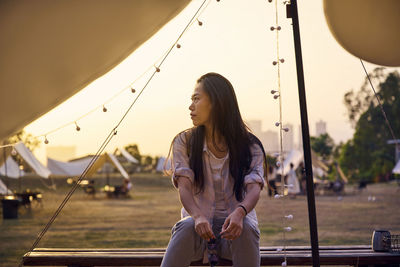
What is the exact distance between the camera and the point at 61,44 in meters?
3.65

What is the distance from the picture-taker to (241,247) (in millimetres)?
2748

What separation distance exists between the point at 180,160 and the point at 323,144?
5284cm

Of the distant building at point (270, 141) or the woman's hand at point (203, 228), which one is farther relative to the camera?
the distant building at point (270, 141)

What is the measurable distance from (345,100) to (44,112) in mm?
45225

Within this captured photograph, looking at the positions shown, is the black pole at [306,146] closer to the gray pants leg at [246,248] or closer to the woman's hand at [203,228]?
the gray pants leg at [246,248]

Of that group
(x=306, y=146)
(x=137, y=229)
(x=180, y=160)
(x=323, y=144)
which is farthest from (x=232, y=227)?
(x=323, y=144)

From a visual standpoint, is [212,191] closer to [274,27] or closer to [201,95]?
[201,95]

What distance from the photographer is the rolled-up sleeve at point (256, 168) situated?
293cm

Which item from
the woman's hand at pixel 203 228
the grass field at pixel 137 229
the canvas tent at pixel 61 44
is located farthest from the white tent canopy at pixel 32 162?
the woman's hand at pixel 203 228

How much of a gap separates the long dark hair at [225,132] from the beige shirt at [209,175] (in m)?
0.03

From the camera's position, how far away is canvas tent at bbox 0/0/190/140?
3.50m

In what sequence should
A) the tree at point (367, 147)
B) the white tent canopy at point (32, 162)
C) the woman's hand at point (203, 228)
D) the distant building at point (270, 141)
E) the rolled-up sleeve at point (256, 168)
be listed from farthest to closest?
1. the tree at point (367, 147)
2. the white tent canopy at point (32, 162)
3. the distant building at point (270, 141)
4. the rolled-up sleeve at point (256, 168)
5. the woman's hand at point (203, 228)

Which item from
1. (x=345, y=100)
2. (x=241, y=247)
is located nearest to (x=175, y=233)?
(x=241, y=247)

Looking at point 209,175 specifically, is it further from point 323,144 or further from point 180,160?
point 323,144
